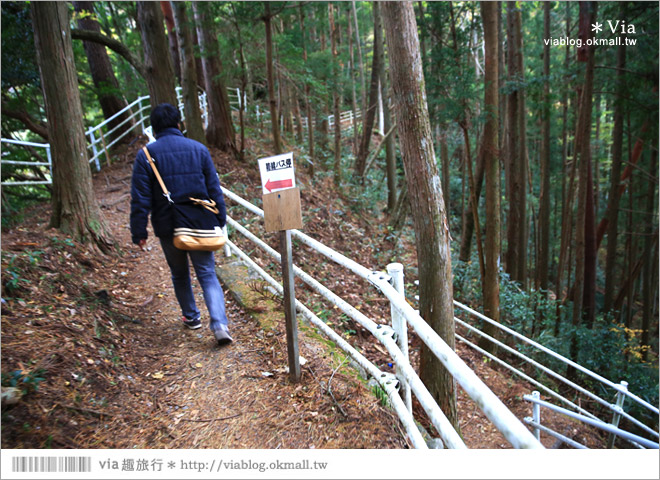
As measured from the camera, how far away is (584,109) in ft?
33.0

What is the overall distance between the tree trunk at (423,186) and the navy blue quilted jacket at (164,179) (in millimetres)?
2194

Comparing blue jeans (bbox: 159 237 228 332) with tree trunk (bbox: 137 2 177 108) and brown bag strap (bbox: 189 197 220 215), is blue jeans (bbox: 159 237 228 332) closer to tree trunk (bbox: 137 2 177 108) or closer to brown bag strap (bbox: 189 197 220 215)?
brown bag strap (bbox: 189 197 220 215)

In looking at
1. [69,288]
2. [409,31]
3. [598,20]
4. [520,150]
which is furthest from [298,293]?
[598,20]

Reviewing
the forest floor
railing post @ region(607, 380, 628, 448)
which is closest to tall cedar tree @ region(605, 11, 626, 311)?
railing post @ region(607, 380, 628, 448)

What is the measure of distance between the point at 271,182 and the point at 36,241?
12.4 feet

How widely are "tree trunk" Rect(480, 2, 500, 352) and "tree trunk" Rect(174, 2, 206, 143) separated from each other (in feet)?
22.2

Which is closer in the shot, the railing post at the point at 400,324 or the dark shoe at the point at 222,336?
the railing post at the point at 400,324

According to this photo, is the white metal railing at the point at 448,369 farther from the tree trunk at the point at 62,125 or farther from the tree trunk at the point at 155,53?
the tree trunk at the point at 155,53

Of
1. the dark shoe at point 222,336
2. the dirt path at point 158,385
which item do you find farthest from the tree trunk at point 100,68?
the dark shoe at point 222,336

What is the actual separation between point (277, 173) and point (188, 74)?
8.30 meters

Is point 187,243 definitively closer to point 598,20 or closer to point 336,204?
point 336,204

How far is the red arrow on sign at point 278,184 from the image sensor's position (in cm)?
274

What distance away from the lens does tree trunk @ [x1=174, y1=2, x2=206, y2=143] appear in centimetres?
905

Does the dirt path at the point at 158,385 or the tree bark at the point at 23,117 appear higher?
the tree bark at the point at 23,117
